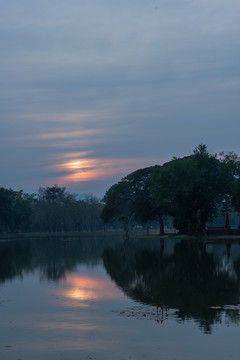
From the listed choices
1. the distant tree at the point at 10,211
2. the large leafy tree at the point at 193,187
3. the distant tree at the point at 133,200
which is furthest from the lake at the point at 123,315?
the distant tree at the point at 10,211

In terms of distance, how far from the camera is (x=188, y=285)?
30844 mm

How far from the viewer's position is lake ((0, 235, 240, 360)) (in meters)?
16.1

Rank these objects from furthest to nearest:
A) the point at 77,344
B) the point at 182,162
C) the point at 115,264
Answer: the point at 182,162 → the point at 115,264 → the point at 77,344

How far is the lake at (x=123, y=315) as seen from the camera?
16.1 meters

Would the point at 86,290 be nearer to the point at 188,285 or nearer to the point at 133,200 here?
the point at 188,285

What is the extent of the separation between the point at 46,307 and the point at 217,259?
86.1ft

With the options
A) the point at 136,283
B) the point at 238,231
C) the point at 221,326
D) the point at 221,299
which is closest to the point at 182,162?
the point at 238,231

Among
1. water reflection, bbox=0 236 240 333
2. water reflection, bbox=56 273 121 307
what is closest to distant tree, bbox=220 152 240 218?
water reflection, bbox=0 236 240 333

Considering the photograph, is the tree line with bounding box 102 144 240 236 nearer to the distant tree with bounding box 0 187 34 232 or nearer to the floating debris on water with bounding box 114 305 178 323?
the floating debris on water with bounding box 114 305 178 323

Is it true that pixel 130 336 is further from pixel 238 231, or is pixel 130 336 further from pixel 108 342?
pixel 238 231

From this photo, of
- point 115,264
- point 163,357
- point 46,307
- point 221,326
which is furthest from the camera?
point 115,264

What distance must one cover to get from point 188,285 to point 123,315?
971 cm

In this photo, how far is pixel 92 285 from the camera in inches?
1294

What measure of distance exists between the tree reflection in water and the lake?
5cm
